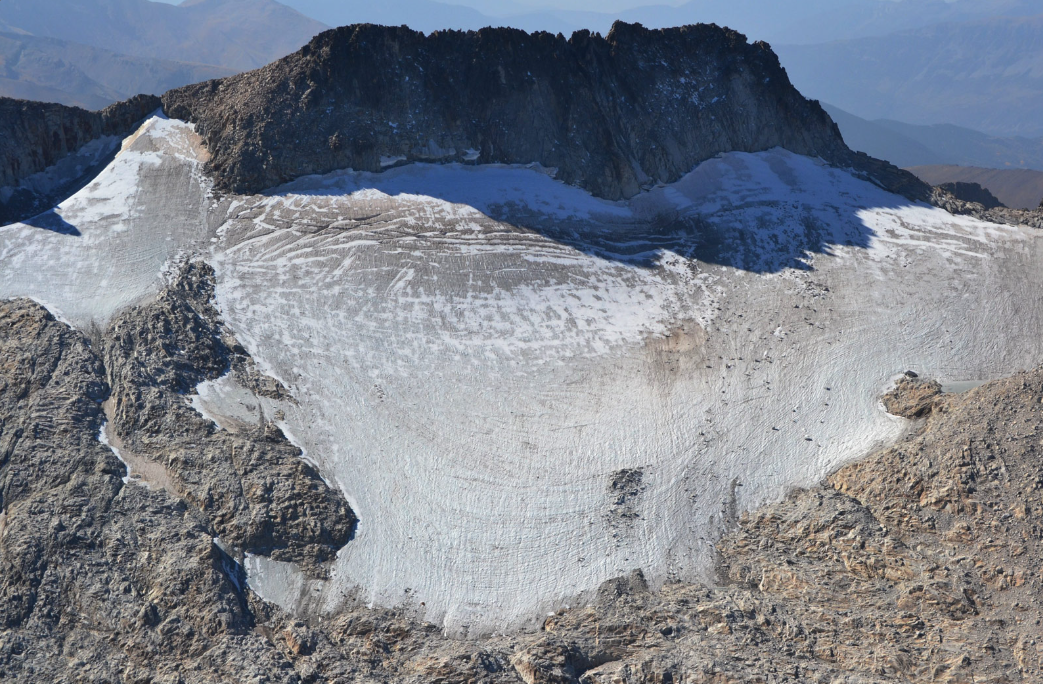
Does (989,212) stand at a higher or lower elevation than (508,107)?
lower

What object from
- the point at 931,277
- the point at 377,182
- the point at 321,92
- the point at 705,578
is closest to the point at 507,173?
the point at 377,182

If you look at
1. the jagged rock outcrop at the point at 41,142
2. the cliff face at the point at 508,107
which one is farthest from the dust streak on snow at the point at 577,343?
the jagged rock outcrop at the point at 41,142

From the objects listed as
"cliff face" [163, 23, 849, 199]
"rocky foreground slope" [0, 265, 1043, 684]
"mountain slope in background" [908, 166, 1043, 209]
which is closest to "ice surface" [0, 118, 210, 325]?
"cliff face" [163, 23, 849, 199]

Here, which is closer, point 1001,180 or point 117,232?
point 117,232

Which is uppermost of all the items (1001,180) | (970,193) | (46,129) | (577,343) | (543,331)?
(1001,180)

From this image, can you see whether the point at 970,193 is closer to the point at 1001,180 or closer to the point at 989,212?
the point at 989,212

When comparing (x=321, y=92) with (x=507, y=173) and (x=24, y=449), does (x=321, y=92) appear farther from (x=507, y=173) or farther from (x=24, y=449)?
(x=24, y=449)

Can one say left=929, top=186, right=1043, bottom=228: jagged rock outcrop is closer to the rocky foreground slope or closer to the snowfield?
the snowfield

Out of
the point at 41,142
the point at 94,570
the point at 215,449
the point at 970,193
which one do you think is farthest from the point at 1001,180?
the point at 94,570
